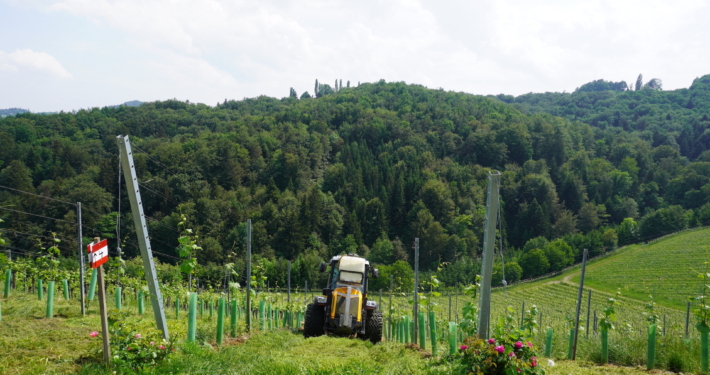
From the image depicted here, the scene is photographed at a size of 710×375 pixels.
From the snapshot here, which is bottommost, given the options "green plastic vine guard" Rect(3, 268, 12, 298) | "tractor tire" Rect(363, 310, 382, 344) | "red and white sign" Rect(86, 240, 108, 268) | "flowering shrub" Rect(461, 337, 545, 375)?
"tractor tire" Rect(363, 310, 382, 344)

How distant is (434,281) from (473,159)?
105709 mm

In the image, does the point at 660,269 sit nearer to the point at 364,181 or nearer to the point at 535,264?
the point at 535,264

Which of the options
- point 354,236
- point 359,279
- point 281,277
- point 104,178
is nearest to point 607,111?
point 354,236

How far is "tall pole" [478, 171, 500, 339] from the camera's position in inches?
245

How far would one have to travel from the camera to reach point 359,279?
13336 millimetres

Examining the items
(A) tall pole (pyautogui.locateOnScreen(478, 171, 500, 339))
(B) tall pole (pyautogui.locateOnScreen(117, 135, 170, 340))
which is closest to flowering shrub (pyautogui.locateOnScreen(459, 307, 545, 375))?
(A) tall pole (pyautogui.locateOnScreen(478, 171, 500, 339))

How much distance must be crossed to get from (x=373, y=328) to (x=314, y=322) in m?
1.74

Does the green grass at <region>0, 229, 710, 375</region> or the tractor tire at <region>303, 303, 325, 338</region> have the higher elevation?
the green grass at <region>0, 229, 710, 375</region>

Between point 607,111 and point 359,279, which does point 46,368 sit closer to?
point 359,279

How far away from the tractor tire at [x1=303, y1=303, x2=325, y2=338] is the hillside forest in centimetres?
2953

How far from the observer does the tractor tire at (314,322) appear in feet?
41.8

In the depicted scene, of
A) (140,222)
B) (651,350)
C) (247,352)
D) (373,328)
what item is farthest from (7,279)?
(651,350)

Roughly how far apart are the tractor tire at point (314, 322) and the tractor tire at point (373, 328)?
131 cm

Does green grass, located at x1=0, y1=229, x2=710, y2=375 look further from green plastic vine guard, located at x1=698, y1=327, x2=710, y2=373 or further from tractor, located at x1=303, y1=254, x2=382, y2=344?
tractor, located at x1=303, y1=254, x2=382, y2=344
